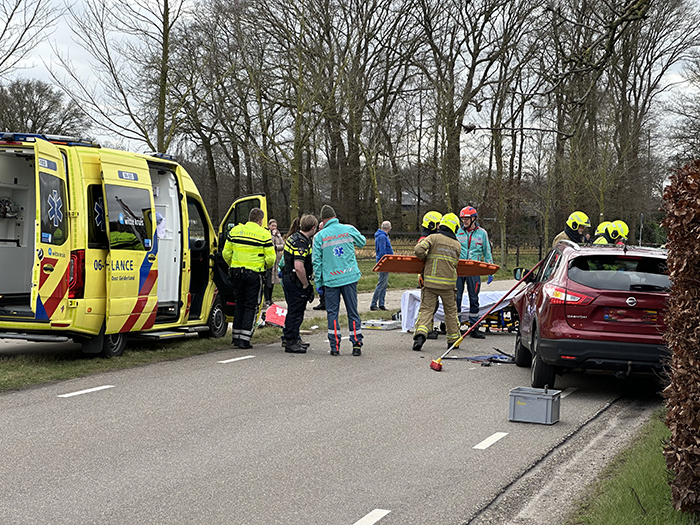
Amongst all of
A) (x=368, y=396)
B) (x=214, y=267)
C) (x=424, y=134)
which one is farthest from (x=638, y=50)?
→ (x=368, y=396)

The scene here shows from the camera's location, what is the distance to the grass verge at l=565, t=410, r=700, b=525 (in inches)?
177

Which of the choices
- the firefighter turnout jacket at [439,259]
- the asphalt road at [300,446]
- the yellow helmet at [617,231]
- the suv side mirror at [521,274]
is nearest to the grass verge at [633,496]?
the asphalt road at [300,446]

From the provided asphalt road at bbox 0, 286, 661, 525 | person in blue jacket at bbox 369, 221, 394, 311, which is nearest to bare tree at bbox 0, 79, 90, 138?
person in blue jacket at bbox 369, 221, 394, 311

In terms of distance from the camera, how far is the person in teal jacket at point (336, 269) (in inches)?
461

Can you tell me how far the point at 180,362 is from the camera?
10.7m

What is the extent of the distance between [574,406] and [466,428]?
1.75 meters

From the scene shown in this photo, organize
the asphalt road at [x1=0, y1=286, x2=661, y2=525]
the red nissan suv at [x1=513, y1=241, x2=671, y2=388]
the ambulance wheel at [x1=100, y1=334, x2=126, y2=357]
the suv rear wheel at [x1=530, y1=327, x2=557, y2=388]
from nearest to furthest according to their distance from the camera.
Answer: the asphalt road at [x1=0, y1=286, x2=661, y2=525], the red nissan suv at [x1=513, y1=241, x2=671, y2=388], the suv rear wheel at [x1=530, y1=327, x2=557, y2=388], the ambulance wheel at [x1=100, y1=334, x2=126, y2=357]

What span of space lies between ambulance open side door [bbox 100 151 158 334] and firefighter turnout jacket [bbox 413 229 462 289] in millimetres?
3766

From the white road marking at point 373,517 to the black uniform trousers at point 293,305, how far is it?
6931 mm

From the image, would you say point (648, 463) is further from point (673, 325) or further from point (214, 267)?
point (214, 267)

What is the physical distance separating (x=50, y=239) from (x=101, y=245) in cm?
66

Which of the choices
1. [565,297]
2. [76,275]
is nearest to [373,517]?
[565,297]

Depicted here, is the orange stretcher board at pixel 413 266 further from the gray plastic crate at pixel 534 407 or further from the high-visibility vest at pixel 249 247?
the gray plastic crate at pixel 534 407

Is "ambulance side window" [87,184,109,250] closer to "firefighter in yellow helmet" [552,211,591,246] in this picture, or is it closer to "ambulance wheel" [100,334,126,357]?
"ambulance wheel" [100,334,126,357]
